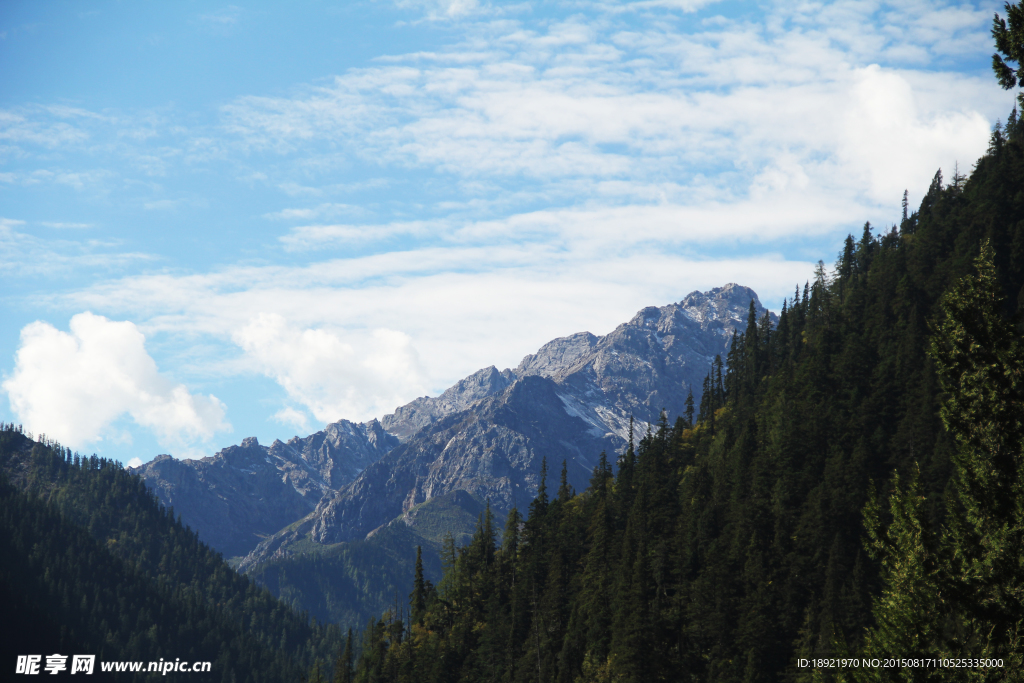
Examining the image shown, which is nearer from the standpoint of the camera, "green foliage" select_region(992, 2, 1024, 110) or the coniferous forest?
"green foliage" select_region(992, 2, 1024, 110)

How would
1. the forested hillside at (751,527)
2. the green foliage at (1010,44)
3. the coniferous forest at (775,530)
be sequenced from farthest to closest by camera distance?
the forested hillside at (751,527)
the coniferous forest at (775,530)
the green foliage at (1010,44)

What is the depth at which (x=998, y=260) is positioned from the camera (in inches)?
6137

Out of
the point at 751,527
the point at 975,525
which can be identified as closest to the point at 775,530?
the point at 751,527

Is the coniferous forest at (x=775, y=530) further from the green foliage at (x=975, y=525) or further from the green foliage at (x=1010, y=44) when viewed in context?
the green foliage at (x=1010, y=44)

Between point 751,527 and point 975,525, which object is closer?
point 975,525

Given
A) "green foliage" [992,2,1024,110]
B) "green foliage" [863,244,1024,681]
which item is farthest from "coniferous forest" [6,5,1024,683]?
"green foliage" [992,2,1024,110]

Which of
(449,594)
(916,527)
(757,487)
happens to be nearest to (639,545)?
(757,487)

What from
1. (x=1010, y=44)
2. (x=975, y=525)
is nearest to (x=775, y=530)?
(x=975, y=525)

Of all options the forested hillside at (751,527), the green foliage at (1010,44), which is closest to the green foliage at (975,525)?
the green foliage at (1010,44)

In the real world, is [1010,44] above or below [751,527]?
above

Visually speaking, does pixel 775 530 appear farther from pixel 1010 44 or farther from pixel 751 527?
pixel 1010 44

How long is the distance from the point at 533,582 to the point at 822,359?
241ft

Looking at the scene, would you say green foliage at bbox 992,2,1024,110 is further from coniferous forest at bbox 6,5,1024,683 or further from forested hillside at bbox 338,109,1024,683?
forested hillside at bbox 338,109,1024,683

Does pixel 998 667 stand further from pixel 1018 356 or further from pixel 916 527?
pixel 1018 356
